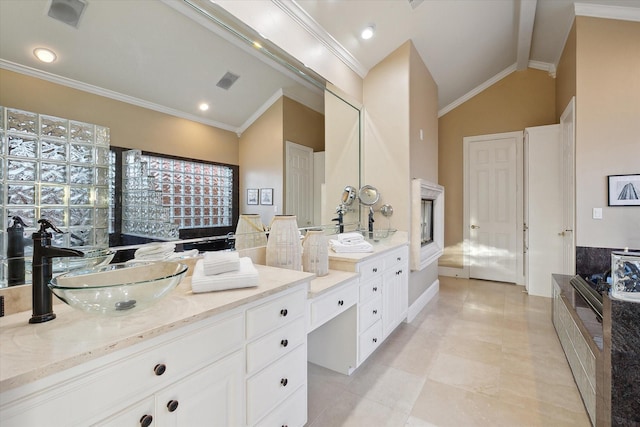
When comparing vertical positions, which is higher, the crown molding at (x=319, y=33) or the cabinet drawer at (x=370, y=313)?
the crown molding at (x=319, y=33)

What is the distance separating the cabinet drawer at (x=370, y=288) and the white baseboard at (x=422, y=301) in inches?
39.2

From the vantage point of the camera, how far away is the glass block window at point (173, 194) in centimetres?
131

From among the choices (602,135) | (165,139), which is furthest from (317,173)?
(602,135)

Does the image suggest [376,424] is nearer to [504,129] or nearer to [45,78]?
[45,78]

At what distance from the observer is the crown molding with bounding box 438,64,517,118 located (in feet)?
15.2

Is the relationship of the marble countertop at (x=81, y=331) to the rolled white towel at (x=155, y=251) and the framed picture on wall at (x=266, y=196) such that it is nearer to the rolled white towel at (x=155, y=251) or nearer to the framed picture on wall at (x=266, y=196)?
the rolled white towel at (x=155, y=251)

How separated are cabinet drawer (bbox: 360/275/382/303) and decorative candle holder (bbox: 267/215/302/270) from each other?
2.11ft

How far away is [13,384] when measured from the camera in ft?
2.07

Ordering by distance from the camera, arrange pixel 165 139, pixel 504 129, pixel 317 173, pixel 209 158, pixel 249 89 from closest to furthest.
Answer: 1. pixel 165 139
2. pixel 209 158
3. pixel 249 89
4. pixel 317 173
5. pixel 504 129

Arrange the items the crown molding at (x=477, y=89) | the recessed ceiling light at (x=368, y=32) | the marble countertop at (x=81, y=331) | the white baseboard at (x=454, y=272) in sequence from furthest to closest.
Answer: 1. the white baseboard at (x=454, y=272)
2. the crown molding at (x=477, y=89)
3. the recessed ceiling light at (x=368, y=32)
4. the marble countertop at (x=81, y=331)

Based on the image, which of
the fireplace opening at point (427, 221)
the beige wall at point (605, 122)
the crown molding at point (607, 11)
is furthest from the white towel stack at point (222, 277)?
the crown molding at point (607, 11)

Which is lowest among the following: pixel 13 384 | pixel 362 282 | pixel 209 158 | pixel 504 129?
pixel 362 282

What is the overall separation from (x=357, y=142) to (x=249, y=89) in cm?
169

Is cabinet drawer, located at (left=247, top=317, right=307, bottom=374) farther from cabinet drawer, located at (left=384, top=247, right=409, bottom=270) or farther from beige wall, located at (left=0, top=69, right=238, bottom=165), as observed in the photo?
cabinet drawer, located at (left=384, top=247, right=409, bottom=270)
